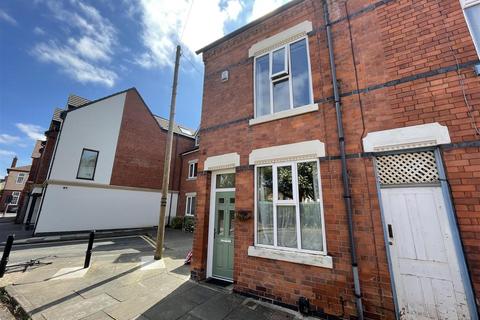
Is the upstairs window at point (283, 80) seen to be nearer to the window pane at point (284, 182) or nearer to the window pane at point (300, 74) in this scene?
the window pane at point (300, 74)

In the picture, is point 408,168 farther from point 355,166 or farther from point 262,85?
point 262,85

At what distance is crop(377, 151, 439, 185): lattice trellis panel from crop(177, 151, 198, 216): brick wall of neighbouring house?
16495mm

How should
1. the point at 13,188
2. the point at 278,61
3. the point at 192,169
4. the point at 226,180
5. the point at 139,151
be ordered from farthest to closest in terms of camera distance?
the point at 13,188 → the point at 192,169 → the point at 139,151 → the point at 226,180 → the point at 278,61

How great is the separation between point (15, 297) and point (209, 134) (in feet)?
19.1

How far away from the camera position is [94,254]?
335 inches

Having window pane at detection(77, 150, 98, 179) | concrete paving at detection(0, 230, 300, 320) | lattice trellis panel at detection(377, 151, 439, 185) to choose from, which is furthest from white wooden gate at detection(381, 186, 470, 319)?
window pane at detection(77, 150, 98, 179)

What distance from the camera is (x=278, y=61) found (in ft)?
18.5

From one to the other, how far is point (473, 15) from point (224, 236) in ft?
23.0

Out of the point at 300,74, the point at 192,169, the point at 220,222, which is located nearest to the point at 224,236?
the point at 220,222

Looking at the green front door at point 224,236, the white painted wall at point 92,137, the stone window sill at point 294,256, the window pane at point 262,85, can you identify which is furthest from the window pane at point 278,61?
the white painted wall at point 92,137

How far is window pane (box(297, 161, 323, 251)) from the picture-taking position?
13.9 ft

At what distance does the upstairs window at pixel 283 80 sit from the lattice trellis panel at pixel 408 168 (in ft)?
6.89

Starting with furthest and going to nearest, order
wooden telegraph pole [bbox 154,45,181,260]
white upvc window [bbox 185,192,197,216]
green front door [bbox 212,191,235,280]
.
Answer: white upvc window [bbox 185,192,197,216] < wooden telegraph pole [bbox 154,45,181,260] < green front door [bbox 212,191,235,280]

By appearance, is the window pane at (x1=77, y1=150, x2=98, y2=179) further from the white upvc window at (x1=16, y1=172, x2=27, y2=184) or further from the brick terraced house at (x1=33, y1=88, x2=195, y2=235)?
the white upvc window at (x1=16, y1=172, x2=27, y2=184)
